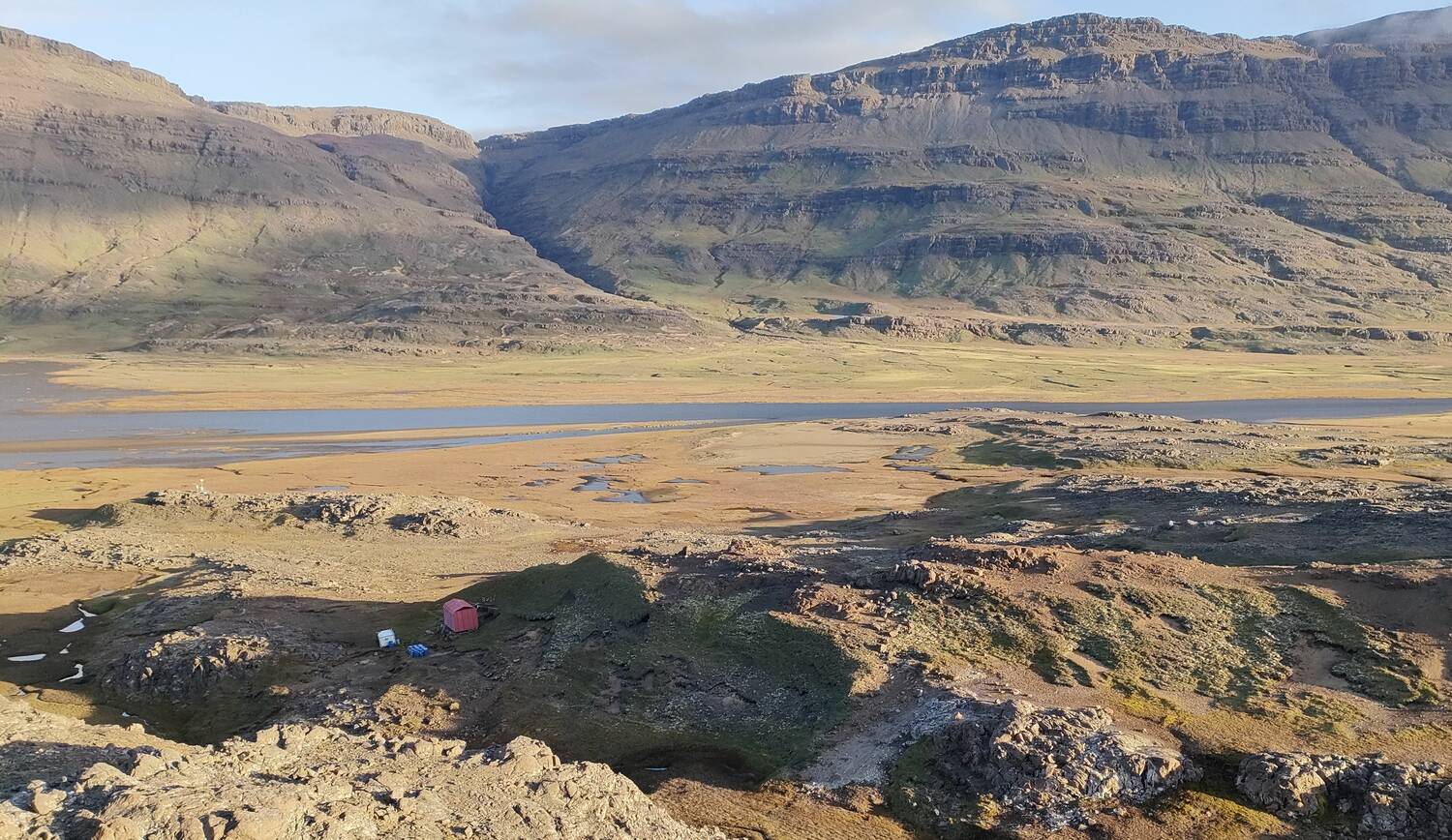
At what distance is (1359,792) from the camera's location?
19109 mm

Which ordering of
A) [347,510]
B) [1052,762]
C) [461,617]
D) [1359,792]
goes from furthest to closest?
[347,510] < [461,617] < [1052,762] < [1359,792]

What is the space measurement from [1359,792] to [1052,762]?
5.46m

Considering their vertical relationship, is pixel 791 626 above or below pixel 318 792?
below

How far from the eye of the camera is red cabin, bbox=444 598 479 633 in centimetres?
3059

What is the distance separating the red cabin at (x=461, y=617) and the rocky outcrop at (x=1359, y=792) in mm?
20571

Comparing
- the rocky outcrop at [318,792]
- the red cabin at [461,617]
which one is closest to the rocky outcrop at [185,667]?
the red cabin at [461,617]

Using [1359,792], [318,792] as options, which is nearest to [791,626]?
[1359,792]

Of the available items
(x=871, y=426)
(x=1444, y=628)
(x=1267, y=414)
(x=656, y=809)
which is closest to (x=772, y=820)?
(x=656, y=809)

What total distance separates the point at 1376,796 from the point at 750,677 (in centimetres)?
1320

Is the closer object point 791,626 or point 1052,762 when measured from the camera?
point 1052,762

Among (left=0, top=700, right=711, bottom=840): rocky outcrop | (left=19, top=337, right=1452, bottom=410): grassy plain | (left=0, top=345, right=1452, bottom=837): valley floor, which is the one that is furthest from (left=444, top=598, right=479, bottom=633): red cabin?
(left=19, top=337, right=1452, bottom=410): grassy plain

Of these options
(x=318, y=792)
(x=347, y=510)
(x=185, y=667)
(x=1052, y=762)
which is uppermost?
(x=318, y=792)

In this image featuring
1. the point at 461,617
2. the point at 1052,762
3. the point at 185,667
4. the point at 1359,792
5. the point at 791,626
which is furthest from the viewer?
the point at 461,617

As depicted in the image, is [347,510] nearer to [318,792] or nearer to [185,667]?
[185,667]
